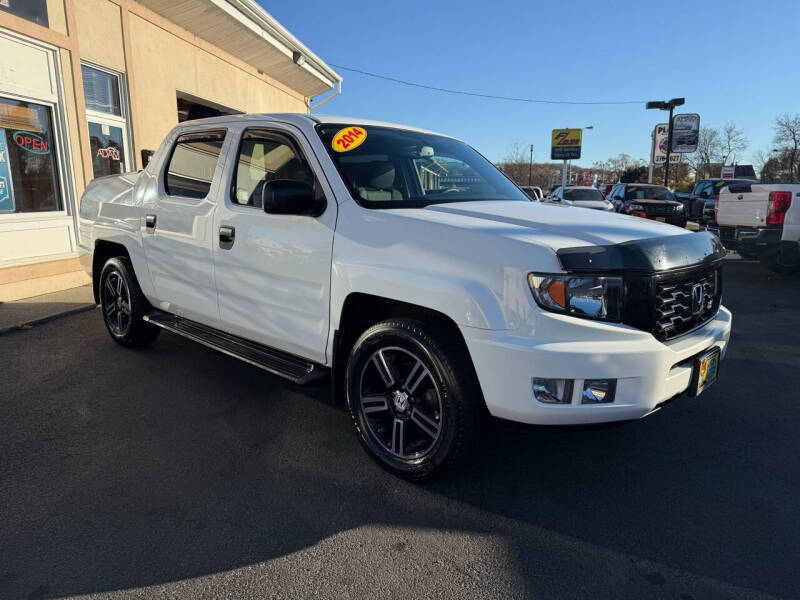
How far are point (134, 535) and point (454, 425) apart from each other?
1528 mm

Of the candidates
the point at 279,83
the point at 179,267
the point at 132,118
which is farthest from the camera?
the point at 279,83

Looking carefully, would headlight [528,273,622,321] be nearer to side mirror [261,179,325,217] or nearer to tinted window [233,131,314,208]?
side mirror [261,179,325,217]

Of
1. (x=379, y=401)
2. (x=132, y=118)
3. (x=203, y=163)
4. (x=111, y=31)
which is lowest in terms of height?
(x=379, y=401)

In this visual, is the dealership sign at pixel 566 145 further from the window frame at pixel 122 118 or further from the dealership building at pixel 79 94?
the window frame at pixel 122 118

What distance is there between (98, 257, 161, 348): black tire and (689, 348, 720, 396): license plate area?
4.28m

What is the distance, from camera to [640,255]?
253 centimetres

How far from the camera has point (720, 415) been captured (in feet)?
12.6

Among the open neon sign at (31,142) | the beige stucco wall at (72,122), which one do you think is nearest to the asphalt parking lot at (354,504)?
the open neon sign at (31,142)

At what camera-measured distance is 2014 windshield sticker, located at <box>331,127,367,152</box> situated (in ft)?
10.9

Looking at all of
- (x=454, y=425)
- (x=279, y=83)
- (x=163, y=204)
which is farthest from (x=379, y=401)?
(x=279, y=83)

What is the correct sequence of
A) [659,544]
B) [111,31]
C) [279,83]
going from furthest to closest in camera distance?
[279,83] < [111,31] < [659,544]

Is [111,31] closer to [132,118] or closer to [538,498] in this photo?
[132,118]

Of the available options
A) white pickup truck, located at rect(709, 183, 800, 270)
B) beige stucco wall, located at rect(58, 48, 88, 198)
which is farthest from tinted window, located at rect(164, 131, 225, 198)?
white pickup truck, located at rect(709, 183, 800, 270)

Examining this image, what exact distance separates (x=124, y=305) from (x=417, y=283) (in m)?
3.53
